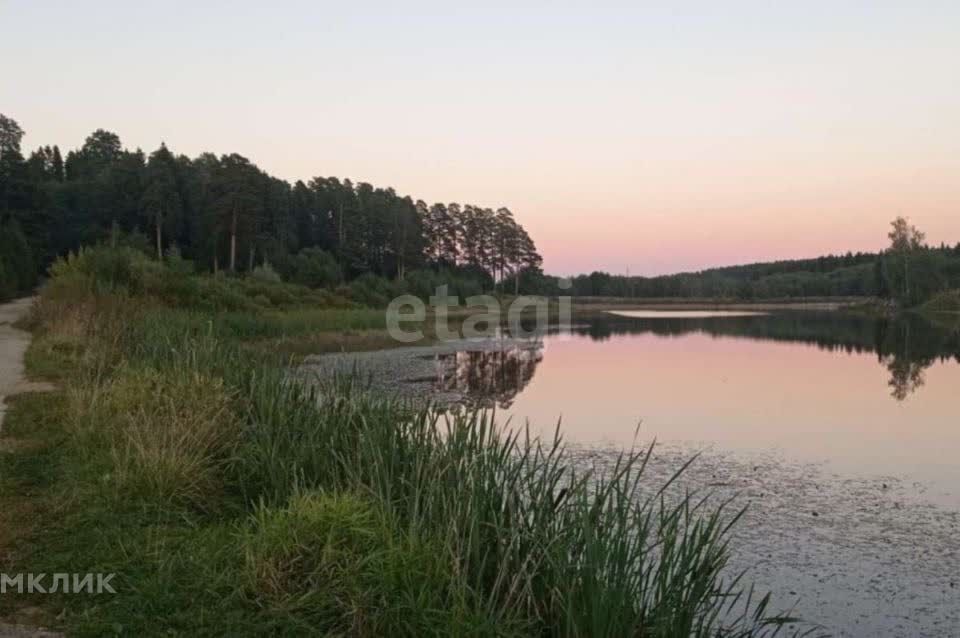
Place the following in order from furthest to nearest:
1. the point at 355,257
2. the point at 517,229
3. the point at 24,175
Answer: the point at 517,229, the point at 355,257, the point at 24,175

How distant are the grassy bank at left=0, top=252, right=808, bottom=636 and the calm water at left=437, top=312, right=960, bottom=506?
355 cm

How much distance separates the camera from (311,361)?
22141 millimetres

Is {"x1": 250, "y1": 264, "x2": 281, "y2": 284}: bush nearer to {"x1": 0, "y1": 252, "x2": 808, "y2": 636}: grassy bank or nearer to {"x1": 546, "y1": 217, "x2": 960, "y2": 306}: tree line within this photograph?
{"x1": 0, "y1": 252, "x2": 808, "y2": 636}: grassy bank

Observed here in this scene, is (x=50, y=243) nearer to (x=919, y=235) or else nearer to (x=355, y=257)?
(x=355, y=257)

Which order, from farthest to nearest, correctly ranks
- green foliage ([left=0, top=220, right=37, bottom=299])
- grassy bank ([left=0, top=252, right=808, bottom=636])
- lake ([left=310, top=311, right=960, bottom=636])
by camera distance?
green foliage ([left=0, top=220, right=37, bottom=299]) < lake ([left=310, top=311, right=960, bottom=636]) < grassy bank ([left=0, top=252, right=808, bottom=636])

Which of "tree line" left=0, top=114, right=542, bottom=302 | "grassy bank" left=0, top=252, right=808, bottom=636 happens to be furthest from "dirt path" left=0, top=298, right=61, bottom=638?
"tree line" left=0, top=114, right=542, bottom=302

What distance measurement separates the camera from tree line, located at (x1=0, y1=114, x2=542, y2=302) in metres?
51.8

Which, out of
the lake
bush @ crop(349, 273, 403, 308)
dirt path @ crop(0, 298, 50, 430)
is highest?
bush @ crop(349, 273, 403, 308)

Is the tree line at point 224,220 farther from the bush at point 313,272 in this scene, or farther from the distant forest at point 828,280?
the distant forest at point 828,280

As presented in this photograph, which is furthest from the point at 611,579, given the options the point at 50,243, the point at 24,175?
the point at 50,243

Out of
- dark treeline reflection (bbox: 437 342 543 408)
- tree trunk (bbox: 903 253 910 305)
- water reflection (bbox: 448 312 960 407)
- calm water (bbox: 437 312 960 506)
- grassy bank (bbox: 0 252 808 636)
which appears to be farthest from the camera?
tree trunk (bbox: 903 253 910 305)

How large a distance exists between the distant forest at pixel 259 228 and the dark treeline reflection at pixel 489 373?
21593 mm

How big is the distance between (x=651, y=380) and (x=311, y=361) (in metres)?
10.6

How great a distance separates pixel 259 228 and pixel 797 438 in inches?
2205
